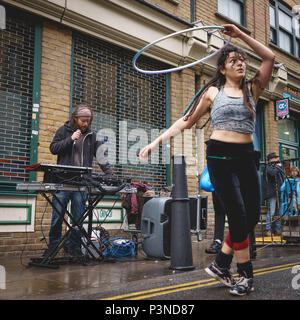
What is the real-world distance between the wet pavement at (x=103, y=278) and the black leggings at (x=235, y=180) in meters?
0.66

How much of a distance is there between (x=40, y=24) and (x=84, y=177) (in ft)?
13.0

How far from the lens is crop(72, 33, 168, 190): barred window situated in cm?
853

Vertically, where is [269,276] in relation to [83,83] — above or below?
below

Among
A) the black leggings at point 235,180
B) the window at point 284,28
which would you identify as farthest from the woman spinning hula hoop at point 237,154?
the window at point 284,28

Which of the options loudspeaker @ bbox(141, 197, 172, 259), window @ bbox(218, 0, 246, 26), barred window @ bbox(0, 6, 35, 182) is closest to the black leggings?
loudspeaker @ bbox(141, 197, 172, 259)

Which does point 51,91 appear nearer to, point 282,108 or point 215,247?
point 215,247

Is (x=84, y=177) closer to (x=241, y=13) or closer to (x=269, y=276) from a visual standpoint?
(x=269, y=276)

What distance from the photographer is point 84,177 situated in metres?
5.31

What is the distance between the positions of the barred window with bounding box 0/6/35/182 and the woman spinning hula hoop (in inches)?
167

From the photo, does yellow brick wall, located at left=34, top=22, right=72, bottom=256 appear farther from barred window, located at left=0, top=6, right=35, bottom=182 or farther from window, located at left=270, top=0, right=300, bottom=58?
window, located at left=270, top=0, right=300, bottom=58

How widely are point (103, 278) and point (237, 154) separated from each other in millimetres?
2141

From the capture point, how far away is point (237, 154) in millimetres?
3510

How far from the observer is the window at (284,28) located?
14844 mm
